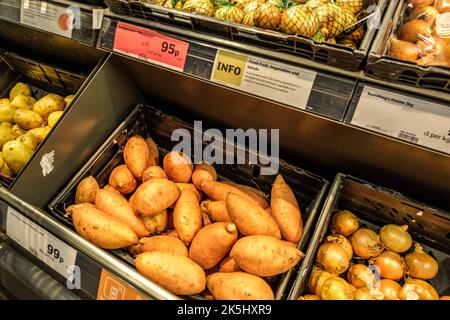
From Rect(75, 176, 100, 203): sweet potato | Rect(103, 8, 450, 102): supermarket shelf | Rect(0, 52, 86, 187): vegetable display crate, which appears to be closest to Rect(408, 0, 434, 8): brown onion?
Rect(103, 8, 450, 102): supermarket shelf

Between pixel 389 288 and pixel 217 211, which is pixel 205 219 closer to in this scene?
pixel 217 211

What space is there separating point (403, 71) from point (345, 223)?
1.69ft

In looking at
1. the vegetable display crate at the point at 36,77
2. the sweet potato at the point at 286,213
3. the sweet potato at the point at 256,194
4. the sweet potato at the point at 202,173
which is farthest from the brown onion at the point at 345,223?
the vegetable display crate at the point at 36,77

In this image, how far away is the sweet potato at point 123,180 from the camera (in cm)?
113

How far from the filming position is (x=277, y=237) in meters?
0.93

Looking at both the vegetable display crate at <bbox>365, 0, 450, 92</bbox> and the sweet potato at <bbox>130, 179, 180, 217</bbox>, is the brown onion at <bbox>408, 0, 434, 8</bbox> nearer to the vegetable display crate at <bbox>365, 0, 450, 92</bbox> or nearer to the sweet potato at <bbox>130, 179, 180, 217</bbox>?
the vegetable display crate at <bbox>365, 0, 450, 92</bbox>

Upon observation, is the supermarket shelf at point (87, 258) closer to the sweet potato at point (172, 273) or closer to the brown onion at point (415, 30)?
the sweet potato at point (172, 273)

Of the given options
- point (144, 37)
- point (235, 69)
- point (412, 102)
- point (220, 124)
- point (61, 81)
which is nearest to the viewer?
point (412, 102)

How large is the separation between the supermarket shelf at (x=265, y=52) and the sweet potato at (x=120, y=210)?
0.54m

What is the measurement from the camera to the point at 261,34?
754mm
